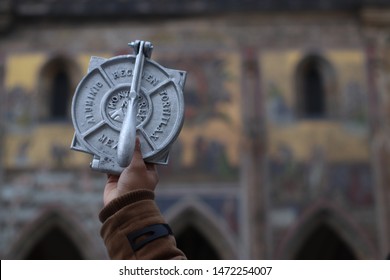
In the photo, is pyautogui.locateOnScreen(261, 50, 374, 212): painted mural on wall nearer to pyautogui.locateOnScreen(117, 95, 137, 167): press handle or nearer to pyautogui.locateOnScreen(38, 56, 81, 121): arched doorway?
pyautogui.locateOnScreen(38, 56, 81, 121): arched doorway

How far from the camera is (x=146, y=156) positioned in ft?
7.07

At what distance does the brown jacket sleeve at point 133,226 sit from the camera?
1789mm

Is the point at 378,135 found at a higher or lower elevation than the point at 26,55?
lower

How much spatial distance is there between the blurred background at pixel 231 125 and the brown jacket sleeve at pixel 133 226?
860 centimetres

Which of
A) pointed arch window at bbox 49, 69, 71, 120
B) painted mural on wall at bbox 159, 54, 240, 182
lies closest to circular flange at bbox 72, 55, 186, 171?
painted mural on wall at bbox 159, 54, 240, 182

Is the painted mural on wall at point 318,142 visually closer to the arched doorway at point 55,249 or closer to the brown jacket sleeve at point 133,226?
the arched doorway at point 55,249

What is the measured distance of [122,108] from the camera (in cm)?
226

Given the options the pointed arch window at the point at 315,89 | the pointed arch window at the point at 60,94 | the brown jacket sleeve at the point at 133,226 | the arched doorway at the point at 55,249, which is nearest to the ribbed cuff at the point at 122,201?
the brown jacket sleeve at the point at 133,226

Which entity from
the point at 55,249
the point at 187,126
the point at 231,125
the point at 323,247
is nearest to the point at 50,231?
the point at 55,249

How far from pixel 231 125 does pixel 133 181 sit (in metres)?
9.09

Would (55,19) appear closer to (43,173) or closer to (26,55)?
(26,55)

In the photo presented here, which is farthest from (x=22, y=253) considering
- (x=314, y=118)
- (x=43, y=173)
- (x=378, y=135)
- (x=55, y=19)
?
(x=378, y=135)

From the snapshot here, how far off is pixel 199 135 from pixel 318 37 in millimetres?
2751

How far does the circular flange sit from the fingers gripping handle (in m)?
0.03
